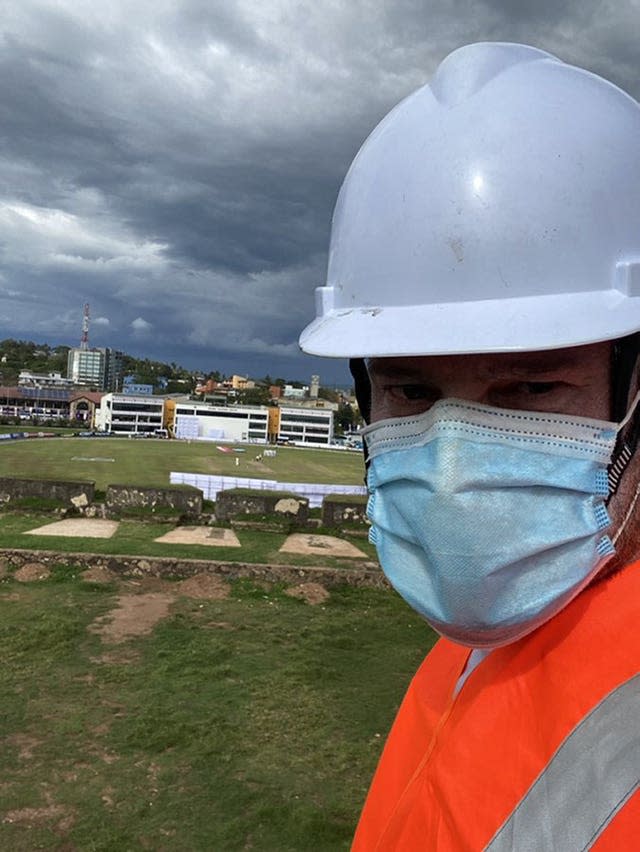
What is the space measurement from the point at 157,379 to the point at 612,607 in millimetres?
170517

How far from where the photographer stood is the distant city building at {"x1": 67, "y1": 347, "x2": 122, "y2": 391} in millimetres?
179750

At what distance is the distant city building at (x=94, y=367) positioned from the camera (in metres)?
180

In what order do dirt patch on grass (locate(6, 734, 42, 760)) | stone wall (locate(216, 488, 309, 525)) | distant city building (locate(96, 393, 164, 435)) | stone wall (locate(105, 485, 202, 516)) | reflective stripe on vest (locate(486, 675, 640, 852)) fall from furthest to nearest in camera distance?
1. distant city building (locate(96, 393, 164, 435))
2. stone wall (locate(105, 485, 202, 516))
3. stone wall (locate(216, 488, 309, 525))
4. dirt patch on grass (locate(6, 734, 42, 760))
5. reflective stripe on vest (locate(486, 675, 640, 852))

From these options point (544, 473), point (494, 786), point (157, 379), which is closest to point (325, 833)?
point (494, 786)

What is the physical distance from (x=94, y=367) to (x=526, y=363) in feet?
630

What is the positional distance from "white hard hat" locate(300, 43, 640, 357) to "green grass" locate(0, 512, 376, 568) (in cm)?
989

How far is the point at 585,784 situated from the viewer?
1074mm

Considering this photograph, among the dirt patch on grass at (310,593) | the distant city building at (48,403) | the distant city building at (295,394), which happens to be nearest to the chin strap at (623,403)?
the dirt patch on grass at (310,593)

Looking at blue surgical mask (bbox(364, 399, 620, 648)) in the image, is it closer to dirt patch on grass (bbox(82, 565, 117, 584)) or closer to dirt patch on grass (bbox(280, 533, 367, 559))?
dirt patch on grass (bbox(82, 565, 117, 584))

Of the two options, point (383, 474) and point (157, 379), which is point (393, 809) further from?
point (157, 379)

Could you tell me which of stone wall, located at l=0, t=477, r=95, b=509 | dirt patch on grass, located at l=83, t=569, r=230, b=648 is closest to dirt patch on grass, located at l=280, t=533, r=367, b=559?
dirt patch on grass, located at l=83, t=569, r=230, b=648

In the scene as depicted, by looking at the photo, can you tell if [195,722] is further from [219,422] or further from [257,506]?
[219,422]

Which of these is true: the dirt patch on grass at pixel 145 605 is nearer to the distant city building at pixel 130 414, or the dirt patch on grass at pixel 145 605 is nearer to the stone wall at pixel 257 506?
the stone wall at pixel 257 506

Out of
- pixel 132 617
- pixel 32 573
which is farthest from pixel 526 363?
pixel 32 573
